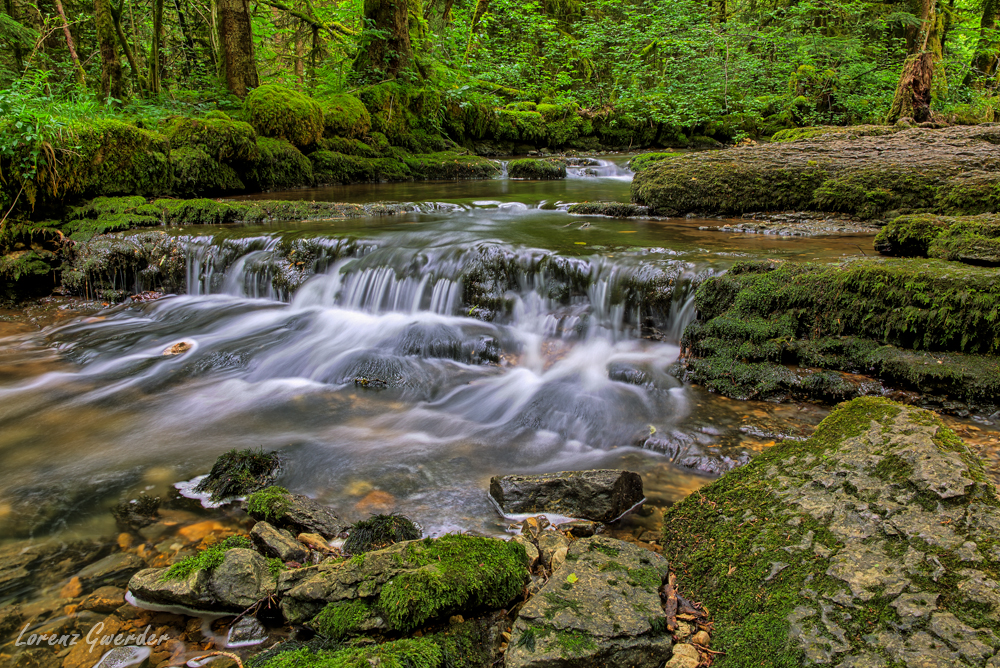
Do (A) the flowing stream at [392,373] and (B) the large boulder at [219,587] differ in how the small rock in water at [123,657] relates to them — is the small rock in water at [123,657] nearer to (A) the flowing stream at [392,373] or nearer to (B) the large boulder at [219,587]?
(B) the large boulder at [219,587]

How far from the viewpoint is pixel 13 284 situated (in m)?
7.01

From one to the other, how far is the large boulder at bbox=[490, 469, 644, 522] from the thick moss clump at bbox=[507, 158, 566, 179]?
11.6 m

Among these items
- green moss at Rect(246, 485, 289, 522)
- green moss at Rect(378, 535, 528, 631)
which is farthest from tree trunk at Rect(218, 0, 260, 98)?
green moss at Rect(378, 535, 528, 631)

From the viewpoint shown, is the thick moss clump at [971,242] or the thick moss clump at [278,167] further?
the thick moss clump at [278,167]

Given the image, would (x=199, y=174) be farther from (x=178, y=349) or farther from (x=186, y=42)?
(x=186, y=42)

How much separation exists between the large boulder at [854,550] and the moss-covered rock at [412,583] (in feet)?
2.48

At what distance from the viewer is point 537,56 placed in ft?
70.4

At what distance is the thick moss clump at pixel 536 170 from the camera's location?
45.0 feet

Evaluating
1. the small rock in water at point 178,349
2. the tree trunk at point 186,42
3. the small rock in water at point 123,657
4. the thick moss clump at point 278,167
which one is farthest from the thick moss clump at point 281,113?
the small rock in water at point 123,657

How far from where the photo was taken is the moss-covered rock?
1.99m

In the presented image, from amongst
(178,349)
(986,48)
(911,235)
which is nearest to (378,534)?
(178,349)

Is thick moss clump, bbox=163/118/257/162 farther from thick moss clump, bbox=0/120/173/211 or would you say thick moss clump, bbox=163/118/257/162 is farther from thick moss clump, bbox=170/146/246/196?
thick moss clump, bbox=0/120/173/211

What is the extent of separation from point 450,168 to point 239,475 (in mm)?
12129

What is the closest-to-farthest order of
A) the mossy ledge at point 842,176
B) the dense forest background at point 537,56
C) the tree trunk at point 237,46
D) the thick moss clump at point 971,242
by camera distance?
the thick moss clump at point 971,242 < the mossy ledge at point 842,176 < the dense forest background at point 537,56 < the tree trunk at point 237,46
